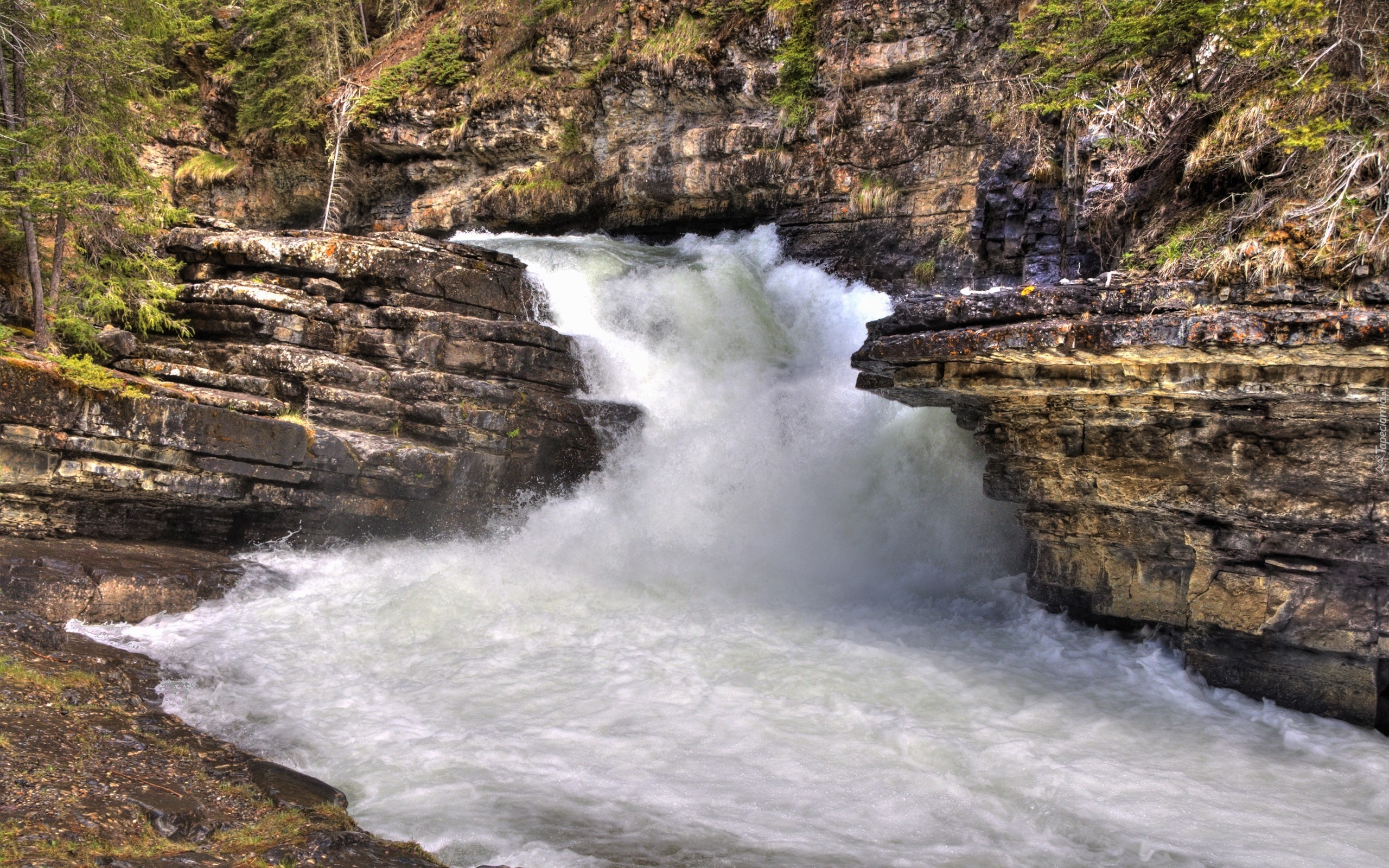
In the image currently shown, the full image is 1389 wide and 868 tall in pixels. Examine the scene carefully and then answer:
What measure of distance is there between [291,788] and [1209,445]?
7.25 meters

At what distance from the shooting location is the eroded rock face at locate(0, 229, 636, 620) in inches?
321

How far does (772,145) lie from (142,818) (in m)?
14.7

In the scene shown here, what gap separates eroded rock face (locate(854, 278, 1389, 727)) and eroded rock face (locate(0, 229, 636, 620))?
5.33m

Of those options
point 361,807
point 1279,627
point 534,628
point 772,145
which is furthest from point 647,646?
point 772,145

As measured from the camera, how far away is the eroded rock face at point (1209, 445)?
20.2ft

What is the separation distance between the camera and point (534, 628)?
29.0 ft

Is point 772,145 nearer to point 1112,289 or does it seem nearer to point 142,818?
point 1112,289

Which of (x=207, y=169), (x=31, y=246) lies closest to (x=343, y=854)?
(x=31, y=246)

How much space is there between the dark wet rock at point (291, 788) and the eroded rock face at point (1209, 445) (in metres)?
5.56

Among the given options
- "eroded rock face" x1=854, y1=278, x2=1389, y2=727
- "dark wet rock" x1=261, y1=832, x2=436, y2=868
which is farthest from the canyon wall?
"dark wet rock" x1=261, y1=832, x2=436, y2=868

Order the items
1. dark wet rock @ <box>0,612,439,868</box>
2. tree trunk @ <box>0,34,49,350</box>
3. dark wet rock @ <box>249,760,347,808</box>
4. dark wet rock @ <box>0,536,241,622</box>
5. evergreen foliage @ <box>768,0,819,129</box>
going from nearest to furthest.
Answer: dark wet rock @ <box>0,612,439,868</box> < dark wet rock @ <box>249,760,347,808</box> < dark wet rock @ <box>0,536,241,622</box> < tree trunk @ <box>0,34,49,350</box> < evergreen foliage @ <box>768,0,819,129</box>

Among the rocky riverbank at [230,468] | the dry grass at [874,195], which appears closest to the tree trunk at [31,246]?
the rocky riverbank at [230,468]

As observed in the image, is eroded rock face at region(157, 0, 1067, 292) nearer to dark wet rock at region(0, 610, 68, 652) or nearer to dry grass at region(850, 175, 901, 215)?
dry grass at region(850, 175, 901, 215)

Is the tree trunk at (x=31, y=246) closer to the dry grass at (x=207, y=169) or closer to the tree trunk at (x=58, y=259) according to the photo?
the tree trunk at (x=58, y=259)
